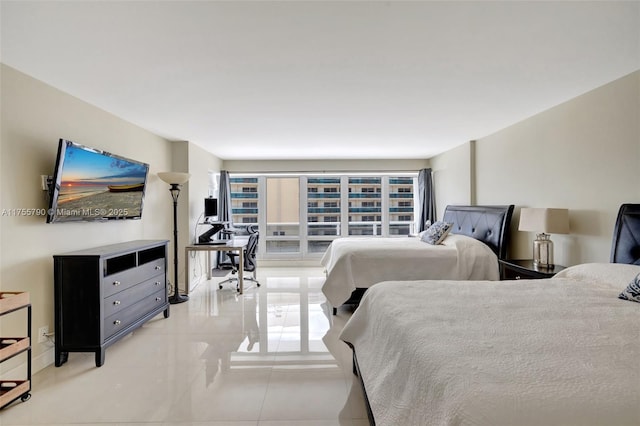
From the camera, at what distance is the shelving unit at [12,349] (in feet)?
6.23

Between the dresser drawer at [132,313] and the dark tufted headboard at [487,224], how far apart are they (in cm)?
406

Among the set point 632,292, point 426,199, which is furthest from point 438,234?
point 632,292

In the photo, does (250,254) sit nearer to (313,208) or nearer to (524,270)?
(313,208)

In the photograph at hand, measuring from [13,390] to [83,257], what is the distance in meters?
0.95

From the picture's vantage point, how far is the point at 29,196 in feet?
7.80

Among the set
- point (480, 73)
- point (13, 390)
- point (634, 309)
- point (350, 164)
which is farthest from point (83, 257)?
point (350, 164)

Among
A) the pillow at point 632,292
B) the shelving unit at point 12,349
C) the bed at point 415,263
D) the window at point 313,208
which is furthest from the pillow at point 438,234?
the shelving unit at point 12,349

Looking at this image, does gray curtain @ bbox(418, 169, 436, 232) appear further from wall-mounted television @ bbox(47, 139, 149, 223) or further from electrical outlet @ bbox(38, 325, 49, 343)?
electrical outlet @ bbox(38, 325, 49, 343)

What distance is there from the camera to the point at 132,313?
9.71 feet

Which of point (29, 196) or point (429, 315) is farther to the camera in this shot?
point (29, 196)

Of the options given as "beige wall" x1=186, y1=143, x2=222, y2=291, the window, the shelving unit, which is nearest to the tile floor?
the shelving unit

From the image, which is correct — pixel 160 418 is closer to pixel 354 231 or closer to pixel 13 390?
pixel 13 390

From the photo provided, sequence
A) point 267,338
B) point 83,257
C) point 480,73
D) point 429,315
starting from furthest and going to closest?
point 267,338
point 83,257
point 480,73
point 429,315

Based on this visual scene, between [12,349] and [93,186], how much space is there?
1474 mm
